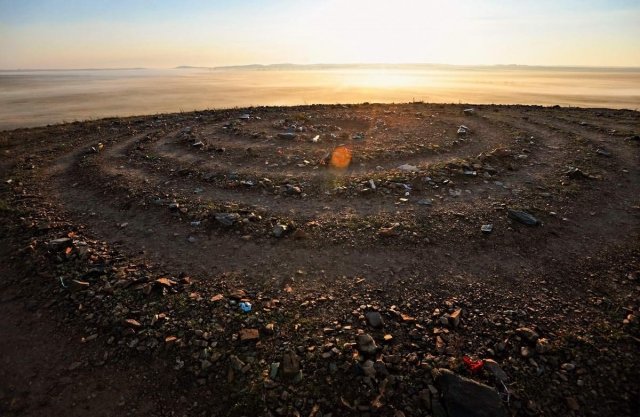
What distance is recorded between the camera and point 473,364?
4.71m

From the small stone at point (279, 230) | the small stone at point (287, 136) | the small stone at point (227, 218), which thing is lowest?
the small stone at point (279, 230)

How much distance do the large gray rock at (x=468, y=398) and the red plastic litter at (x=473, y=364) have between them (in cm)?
22

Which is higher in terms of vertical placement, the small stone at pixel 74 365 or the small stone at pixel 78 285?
the small stone at pixel 78 285

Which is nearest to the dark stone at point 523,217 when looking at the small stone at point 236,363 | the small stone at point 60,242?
the small stone at point 236,363

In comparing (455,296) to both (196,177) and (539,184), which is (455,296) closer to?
(539,184)

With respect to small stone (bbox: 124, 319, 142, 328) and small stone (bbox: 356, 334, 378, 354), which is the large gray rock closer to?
small stone (bbox: 356, 334, 378, 354)

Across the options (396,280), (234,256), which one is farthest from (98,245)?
(396,280)

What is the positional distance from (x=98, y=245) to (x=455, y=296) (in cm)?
713

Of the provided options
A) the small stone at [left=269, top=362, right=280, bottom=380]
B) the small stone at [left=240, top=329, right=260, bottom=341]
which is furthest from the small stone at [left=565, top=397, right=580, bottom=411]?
the small stone at [left=240, top=329, right=260, bottom=341]

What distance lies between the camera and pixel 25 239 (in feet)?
26.3

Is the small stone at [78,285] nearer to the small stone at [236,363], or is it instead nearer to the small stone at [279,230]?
the small stone at [236,363]

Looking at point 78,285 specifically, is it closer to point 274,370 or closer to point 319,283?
point 274,370

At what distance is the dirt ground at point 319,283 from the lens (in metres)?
4.54

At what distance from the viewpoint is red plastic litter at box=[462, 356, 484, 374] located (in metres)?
4.64
